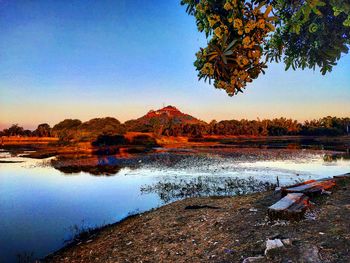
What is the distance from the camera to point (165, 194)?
22.2m

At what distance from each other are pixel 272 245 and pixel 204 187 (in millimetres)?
15848

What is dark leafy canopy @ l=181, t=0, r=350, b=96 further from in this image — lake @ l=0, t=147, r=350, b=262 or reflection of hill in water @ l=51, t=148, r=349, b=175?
reflection of hill in water @ l=51, t=148, r=349, b=175

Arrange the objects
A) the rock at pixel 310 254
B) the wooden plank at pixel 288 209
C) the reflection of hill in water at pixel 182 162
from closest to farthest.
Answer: the rock at pixel 310 254
the wooden plank at pixel 288 209
the reflection of hill in water at pixel 182 162

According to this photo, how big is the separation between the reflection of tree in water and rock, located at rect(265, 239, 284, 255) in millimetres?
12324

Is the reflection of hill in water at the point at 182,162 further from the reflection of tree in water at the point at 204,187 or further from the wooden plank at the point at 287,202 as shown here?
the wooden plank at the point at 287,202

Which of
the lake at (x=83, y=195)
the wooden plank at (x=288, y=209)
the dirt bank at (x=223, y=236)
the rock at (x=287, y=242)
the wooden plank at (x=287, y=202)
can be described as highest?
the wooden plank at (x=287, y=202)

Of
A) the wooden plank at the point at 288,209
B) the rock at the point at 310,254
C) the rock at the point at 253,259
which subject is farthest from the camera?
the wooden plank at the point at 288,209

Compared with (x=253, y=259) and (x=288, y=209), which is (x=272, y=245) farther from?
(x=288, y=209)

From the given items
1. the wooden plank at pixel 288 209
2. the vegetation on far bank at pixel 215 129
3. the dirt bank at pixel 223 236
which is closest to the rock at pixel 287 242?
the dirt bank at pixel 223 236

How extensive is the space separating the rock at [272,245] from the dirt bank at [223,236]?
7.2 inches

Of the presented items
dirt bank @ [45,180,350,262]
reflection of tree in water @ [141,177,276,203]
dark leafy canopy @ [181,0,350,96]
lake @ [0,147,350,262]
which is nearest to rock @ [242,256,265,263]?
dirt bank @ [45,180,350,262]

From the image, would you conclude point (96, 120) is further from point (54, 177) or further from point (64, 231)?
point (64, 231)

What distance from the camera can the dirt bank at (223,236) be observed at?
7.80m

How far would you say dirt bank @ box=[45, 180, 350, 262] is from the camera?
7.80 m
